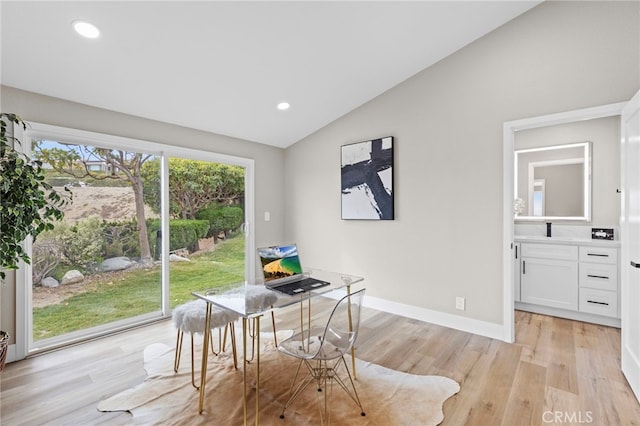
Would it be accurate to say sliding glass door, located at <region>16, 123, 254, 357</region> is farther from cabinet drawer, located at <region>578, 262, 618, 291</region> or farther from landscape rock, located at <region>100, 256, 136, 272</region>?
cabinet drawer, located at <region>578, 262, 618, 291</region>

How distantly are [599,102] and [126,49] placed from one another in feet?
12.0

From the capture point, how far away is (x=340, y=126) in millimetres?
4059

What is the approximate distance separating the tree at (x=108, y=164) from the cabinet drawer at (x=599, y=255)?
15.4 ft

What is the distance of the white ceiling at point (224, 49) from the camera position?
6.78ft

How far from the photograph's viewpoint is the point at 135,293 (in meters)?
3.27

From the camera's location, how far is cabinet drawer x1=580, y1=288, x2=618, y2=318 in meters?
3.16

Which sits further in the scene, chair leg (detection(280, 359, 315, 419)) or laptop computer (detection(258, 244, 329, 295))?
laptop computer (detection(258, 244, 329, 295))

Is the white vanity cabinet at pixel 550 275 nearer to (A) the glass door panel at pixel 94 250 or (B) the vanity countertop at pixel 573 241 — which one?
(B) the vanity countertop at pixel 573 241

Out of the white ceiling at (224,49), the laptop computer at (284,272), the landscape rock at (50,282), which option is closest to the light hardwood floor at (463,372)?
the landscape rock at (50,282)

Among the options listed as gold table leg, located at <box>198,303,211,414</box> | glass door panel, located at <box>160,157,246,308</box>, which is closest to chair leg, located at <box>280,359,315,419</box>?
gold table leg, located at <box>198,303,211,414</box>

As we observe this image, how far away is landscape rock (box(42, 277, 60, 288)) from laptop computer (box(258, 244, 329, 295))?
81.5 inches

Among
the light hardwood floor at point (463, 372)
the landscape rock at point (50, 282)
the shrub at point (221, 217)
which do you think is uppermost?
the shrub at point (221, 217)

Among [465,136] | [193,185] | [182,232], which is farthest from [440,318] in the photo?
[193,185]

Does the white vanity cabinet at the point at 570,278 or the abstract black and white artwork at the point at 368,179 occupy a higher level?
the abstract black and white artwork at the point at 368,179
